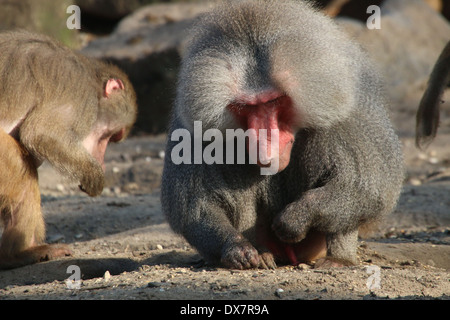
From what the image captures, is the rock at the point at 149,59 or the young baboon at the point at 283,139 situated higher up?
the rock at the point at 149,59

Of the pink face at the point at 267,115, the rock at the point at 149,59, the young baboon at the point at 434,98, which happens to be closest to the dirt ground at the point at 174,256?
the pink face at the point at 267,115

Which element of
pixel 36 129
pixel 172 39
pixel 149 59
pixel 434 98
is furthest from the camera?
pixel 172 39

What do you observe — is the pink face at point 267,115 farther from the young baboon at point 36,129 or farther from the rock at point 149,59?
the rock at point 149,59

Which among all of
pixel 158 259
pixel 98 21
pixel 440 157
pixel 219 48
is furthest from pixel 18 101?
pixel 98 21

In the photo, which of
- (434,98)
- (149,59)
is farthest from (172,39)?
(434,98)

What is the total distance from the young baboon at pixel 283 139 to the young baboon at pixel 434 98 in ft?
5.00

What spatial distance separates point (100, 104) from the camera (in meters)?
5.38

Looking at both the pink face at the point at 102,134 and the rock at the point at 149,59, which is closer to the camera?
the pink face at the point at 102,134

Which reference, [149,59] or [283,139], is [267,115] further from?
[149,59]

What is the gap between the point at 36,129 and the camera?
4.59 m

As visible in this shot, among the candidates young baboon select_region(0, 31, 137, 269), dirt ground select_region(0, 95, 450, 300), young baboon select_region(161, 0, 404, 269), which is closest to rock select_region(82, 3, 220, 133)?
dirt ground select_region(0, 95, 450, 300)

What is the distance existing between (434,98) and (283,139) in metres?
2.42

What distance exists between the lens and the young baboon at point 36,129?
4.59m

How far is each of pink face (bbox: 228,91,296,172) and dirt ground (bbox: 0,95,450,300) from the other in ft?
2.13
